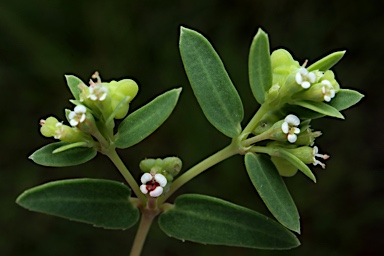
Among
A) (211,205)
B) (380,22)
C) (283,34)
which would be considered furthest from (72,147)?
(380,22)

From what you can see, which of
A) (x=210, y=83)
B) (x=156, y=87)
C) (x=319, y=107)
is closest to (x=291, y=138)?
(x=319, y=107)

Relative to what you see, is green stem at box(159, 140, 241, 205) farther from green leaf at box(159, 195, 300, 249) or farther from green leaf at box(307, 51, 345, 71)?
green leaf at box(307, 51, 345, 71)

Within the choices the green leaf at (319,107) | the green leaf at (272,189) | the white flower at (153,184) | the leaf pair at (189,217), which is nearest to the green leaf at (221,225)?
the leaf pair at (189,217)

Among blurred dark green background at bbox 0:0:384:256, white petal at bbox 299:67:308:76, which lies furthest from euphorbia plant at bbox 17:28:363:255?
blurred dark green background at bbox 0:0:384:256

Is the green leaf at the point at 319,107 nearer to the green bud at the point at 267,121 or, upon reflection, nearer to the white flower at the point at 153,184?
the green bud at the point at 267,121

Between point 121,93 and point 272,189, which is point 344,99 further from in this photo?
point 121,93
